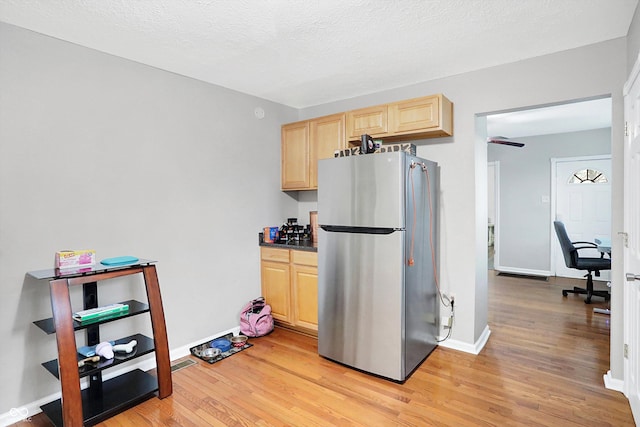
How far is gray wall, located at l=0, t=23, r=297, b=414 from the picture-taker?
2141mm

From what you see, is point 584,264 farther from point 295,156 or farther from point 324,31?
point 324,31

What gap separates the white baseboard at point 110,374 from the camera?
6.90 ft

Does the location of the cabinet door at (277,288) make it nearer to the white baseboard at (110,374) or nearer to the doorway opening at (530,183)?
the white baseboard at (110,374)

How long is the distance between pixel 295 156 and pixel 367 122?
94cm

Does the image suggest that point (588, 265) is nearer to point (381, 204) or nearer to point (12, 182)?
point (381, 204)

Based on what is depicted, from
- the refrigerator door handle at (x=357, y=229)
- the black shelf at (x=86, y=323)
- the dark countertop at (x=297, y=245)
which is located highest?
the refrigerator door handle at (x=357, y=229)

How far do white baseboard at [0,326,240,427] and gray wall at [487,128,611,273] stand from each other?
5.16 metres

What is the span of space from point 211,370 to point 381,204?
1834 millimetres

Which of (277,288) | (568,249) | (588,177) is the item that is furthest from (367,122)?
(588,177)

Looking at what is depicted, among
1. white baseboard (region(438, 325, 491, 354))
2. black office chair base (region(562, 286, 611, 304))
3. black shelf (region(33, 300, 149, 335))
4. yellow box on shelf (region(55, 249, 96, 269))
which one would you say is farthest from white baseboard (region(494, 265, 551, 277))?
yellow box on shelf (region(55, 249, 96, 269))

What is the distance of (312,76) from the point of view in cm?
307

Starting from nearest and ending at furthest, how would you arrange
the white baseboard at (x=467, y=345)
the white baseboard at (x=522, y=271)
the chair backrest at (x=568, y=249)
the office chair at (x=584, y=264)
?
1. the white baseboard at (x=467, y=345)
2. the office chair at (x=584, y=264)
3. the chair backrest at (x=568, y=249)
4. the white baseboard at (x=522, y=271)

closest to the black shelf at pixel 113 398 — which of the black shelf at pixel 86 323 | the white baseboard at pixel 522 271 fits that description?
the black shelf at pixel 86 323

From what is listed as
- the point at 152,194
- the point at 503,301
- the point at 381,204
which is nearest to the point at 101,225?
the point at 152,194
